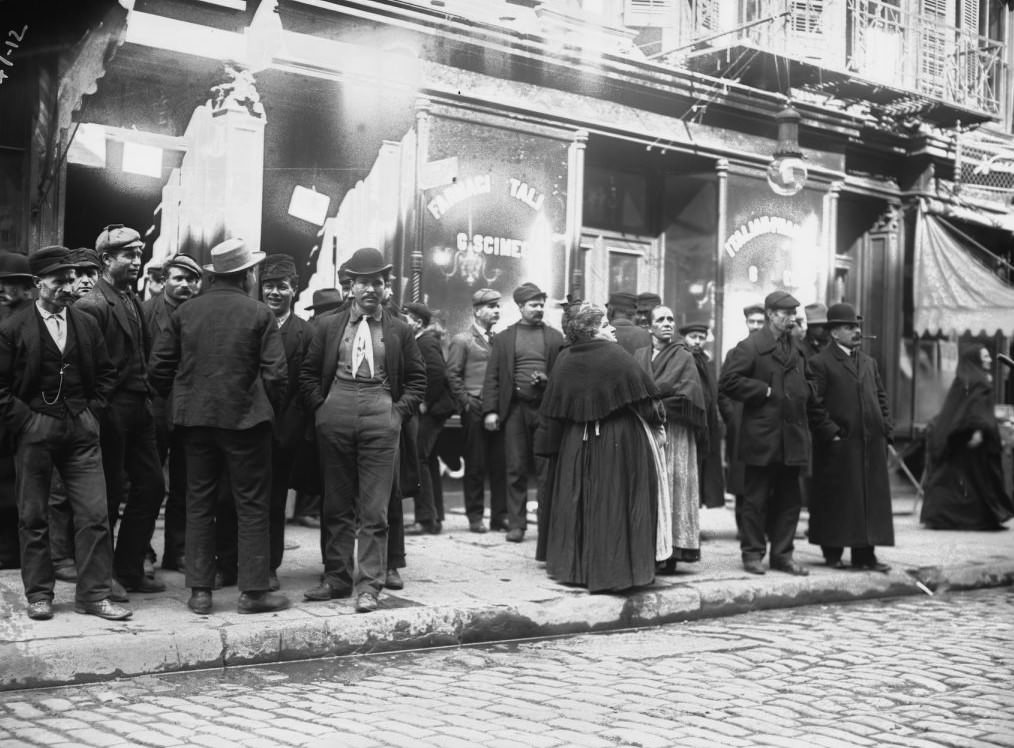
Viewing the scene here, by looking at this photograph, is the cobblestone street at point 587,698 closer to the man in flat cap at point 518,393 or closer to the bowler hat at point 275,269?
the bowler hat at point 275,269

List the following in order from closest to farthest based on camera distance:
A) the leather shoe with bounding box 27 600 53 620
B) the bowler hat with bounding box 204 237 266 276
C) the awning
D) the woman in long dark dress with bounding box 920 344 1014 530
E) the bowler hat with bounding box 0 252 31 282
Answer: the leather shoe with bounding box 27 600 53 620
the bowler hat with bounding box 204 237 266 276
the bowler hat with bounding box 0 252 31 282
the woman in long dark dress with bounding box 920 344 1014 530
the awning

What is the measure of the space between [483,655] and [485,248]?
638 cm

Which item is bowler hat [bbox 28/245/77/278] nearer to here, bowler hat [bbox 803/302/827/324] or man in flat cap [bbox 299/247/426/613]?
man in flat cap [bbox 299/247/426/613]

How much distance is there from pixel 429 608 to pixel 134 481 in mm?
1926

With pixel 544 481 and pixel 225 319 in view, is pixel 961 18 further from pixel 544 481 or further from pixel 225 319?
pixel 225 319

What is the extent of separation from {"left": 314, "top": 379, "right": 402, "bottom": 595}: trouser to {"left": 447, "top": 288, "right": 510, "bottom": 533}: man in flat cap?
303 cm

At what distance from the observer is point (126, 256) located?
24.3ft

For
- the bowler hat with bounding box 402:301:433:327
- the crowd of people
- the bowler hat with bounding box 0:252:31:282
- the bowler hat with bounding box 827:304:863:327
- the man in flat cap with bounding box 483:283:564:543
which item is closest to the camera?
the crowd of people

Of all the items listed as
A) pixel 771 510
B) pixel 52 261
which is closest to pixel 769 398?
pixel 771 510

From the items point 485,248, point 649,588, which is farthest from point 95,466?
point 485,248

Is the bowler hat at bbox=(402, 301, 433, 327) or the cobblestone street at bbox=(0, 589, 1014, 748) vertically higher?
the bowler hat at bbox=(402, 301, 433, 327)

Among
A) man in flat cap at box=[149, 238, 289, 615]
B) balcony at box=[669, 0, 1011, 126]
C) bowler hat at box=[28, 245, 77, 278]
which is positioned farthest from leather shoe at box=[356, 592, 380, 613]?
balcony at box=[669, 0, 1011, 126]

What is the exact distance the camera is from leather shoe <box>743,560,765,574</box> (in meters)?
9.01

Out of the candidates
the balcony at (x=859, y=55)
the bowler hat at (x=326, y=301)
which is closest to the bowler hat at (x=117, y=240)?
the bowler hat at (x=326, y=301)
